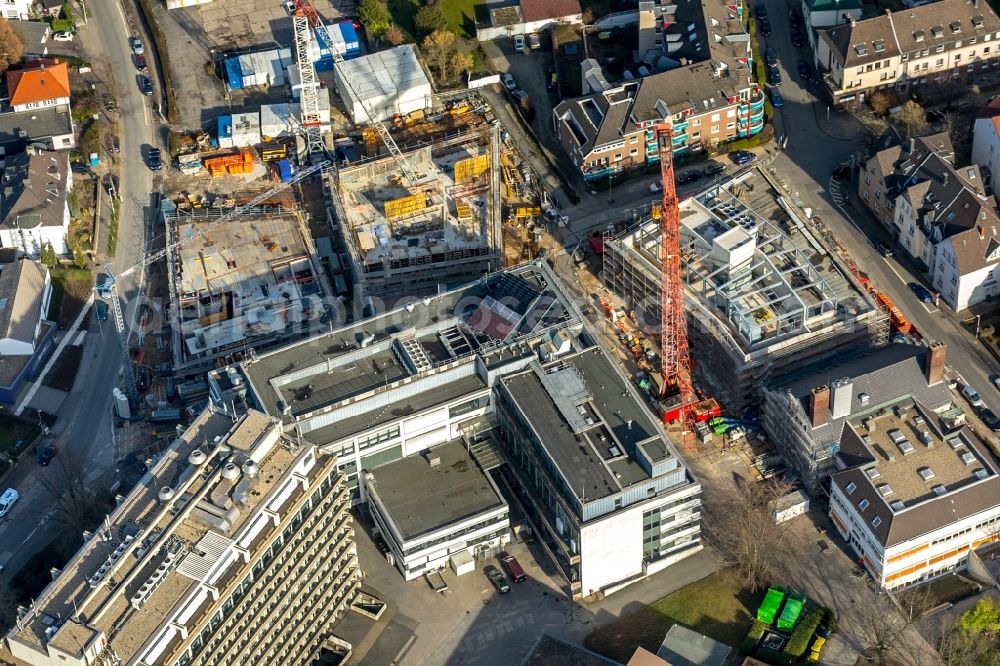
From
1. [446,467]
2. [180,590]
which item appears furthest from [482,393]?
[180,590]

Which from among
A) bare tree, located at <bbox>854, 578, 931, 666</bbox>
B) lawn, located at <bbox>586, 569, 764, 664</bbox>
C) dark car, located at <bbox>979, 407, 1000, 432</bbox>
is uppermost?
dark car, located at <bbox>979, 407, 1000, 432</bbox>

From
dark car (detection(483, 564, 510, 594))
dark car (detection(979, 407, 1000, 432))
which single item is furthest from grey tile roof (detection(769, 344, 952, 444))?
dark car (detection(483, 564, 510, 594))

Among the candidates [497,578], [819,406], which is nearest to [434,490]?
[497,578]

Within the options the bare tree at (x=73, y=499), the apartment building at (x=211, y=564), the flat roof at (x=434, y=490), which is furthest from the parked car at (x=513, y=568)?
the bare tree at (x=73, y=499)

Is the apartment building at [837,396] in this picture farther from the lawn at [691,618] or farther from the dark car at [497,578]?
the dark car at [497,578]

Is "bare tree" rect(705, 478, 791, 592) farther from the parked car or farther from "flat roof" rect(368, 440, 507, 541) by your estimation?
"flat roof" rect(368, 440, 507, 541)
